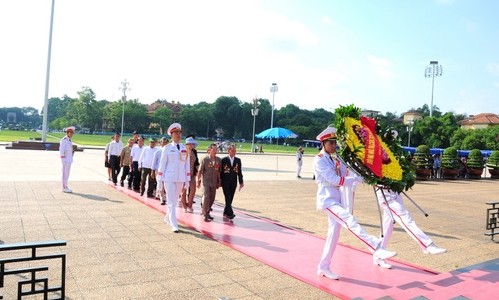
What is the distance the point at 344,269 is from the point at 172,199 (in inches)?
135

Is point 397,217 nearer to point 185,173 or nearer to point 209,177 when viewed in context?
point 185,173

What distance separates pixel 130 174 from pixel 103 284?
8.35 m

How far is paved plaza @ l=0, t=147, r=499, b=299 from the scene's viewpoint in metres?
→ 4.58

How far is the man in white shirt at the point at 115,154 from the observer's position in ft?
43.1

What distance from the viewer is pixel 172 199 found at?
7.39 metres

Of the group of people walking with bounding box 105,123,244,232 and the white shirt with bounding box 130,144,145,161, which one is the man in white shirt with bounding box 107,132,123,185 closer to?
the white shirt with bounding box 130,144,145,161

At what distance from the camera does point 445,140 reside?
66000mm

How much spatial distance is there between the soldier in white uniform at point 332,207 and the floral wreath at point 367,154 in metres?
0.20

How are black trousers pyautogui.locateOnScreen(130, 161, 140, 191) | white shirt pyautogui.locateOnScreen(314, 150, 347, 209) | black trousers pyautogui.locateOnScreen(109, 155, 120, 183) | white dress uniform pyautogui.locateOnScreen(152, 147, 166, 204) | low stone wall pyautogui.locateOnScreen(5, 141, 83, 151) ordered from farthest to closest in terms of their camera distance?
low stone wall pyautogui.locateOnScreen(5, 141, 83, 151), black trousers pyautogui.locateOnScreen(109, 155, 120, 183), black trousers pyautogui.locateOnScreen(130, 161, 140, 191), white dress uniform pyautogui.locateOnScreen(152, 147, 166, 204), white shirt pyautogui.locateOnScreen(314, 150, 347, 209)

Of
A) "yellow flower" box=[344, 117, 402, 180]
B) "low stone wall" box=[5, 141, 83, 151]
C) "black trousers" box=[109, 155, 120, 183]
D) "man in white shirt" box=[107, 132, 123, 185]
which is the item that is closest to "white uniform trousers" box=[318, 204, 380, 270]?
"yellow flower" box=[344, 117, 402, 180]

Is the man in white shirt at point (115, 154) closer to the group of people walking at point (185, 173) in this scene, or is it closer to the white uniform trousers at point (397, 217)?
the group of people walking at point (185, 173)

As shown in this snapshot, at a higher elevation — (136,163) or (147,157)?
(147,157)

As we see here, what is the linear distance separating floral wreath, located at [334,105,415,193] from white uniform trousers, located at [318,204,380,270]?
61 centimetres

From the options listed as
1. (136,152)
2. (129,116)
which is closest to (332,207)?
(136,152)
